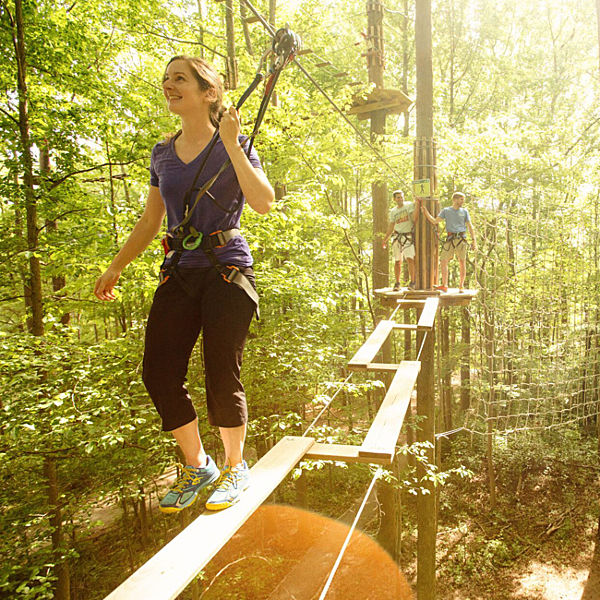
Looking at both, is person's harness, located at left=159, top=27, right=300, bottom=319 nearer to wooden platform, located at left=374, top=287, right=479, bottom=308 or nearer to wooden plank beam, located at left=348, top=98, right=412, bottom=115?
wooden platform, located at left=374, top=287, right=479, bottom=308

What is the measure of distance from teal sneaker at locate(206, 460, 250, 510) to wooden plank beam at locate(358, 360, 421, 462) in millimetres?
710

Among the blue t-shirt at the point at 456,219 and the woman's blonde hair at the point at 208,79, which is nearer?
the woman's blonde hair at the point at 208,79

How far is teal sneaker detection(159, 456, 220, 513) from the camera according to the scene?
5.20 feet

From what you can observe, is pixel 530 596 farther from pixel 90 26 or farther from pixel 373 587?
pixel 90 26

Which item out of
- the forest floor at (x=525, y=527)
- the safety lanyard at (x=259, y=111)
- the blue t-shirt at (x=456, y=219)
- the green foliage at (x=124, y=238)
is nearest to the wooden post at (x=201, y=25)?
the green foliage at (x=124, y=238)

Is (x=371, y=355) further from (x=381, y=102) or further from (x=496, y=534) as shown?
(x=496, y=534)

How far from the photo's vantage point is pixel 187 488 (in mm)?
1626

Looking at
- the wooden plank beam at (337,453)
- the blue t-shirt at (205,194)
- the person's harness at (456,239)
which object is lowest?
the wooden plank beam at (337,453)

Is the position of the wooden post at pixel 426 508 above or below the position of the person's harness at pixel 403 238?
below

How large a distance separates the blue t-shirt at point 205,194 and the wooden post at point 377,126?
8138 mm

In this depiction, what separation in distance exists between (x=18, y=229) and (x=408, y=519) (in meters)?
11.0

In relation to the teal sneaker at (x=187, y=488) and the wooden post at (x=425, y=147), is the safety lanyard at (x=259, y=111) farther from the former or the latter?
the wooden post at (x=425, y=147)

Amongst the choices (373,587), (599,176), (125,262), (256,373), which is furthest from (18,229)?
(599,176)

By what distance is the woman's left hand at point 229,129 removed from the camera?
1375 mm
